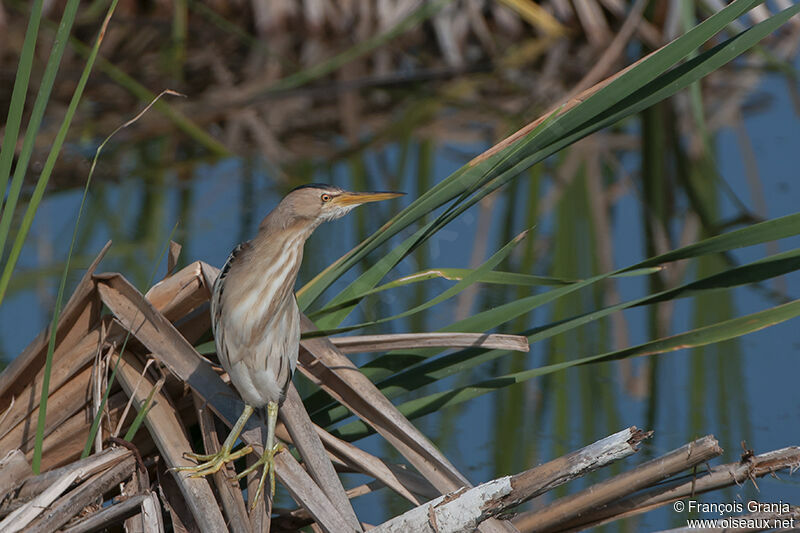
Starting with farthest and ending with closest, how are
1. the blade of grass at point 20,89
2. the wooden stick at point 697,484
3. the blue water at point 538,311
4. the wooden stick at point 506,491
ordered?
1. the blue water at point 538,311
2. the wooden stick at point 697,484
3. the blade of grass at point 20,89
4. the wooden stick at point 506,491

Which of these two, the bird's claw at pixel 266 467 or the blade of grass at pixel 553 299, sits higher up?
the blade of grass at pixel 553 299

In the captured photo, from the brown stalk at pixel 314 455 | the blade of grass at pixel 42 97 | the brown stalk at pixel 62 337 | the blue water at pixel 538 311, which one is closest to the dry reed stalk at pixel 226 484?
the brown stalk at pixel 314 455

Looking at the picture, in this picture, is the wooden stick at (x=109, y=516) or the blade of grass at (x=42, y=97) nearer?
the blade of grass at (x=42, y=97)

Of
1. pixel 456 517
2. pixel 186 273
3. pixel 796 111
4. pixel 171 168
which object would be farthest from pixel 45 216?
pixel 796 111

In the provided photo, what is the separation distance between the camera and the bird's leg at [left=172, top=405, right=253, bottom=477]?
182 cm

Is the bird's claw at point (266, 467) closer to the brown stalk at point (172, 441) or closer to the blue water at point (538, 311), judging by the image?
the brown stalk at point (172, 441)

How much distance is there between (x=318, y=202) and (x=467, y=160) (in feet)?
12.0

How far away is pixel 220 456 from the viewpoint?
6.06ft

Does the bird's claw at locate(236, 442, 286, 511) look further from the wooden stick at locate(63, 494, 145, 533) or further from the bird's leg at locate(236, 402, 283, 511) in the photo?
the wooden stick at locate(63, 494, 145, 533)

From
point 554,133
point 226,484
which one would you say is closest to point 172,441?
point 226,484

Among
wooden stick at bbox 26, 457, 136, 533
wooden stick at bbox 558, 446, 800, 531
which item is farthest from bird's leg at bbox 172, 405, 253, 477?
wooden stick at bbox 558, 446, 800, 531

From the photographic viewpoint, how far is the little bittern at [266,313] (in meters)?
1.82

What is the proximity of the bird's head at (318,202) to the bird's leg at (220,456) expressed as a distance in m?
0.37

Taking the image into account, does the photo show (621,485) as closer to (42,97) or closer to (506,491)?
(506,491)
